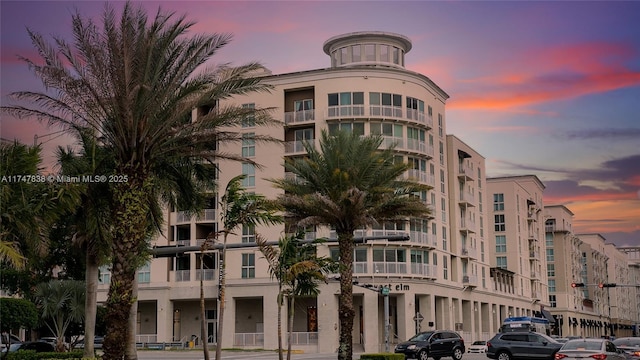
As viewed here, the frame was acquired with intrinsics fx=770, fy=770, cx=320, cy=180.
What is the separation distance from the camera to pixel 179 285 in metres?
67.5

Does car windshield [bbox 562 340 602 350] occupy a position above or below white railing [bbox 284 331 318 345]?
above

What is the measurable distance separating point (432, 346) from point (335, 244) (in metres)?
20.6

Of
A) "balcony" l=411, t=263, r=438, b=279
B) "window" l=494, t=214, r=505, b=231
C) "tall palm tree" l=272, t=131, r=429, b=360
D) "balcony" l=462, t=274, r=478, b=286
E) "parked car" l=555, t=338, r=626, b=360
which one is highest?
"window" l=494, t=214, r=505, b=231

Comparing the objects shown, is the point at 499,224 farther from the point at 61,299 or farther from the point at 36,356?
the point at 36,356

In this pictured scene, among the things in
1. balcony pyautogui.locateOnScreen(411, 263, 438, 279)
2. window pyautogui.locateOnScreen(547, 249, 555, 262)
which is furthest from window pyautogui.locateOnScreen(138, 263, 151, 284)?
window pyautogui.locateOnScreen(547, 249, 555, 262)

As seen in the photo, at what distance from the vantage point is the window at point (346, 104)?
2522 inches

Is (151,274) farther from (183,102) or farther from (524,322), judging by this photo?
(183,102)

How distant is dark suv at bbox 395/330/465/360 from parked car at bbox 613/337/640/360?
9755 mm

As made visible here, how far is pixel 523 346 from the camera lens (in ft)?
128

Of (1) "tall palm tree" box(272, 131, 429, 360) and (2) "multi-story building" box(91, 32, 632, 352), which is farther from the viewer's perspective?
(2) "multi-story building" box(91, 32, 632, 352)

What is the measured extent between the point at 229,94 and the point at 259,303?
44972 millimetres

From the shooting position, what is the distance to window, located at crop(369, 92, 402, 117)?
64.2 metres

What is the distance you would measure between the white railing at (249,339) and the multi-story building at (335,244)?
0.10 metres

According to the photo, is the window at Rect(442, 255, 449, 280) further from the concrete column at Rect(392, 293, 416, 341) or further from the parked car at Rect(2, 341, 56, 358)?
the parked car at Rect(2, 341, 56, 358)
